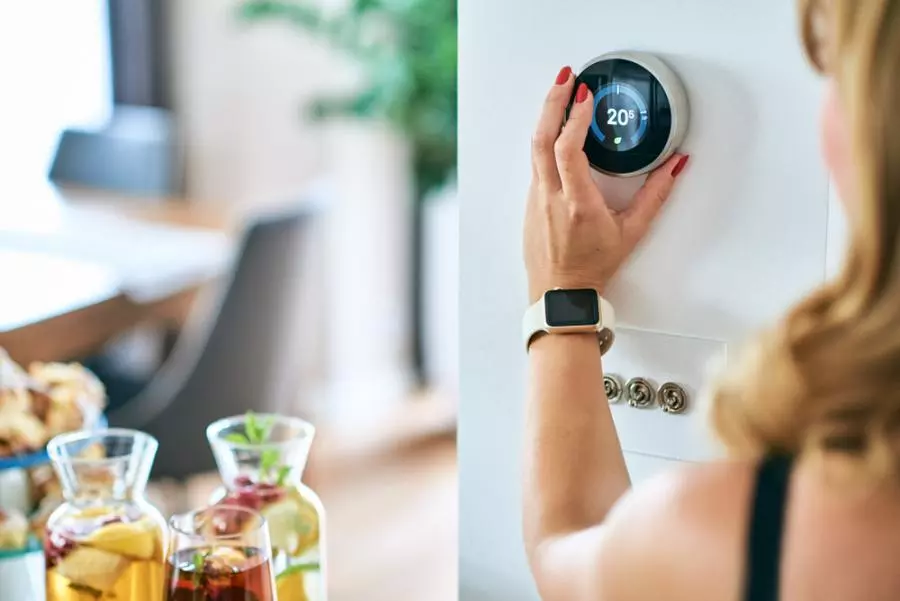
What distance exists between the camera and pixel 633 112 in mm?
930

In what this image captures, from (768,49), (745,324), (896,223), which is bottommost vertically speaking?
(745,324)

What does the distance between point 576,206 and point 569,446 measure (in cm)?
18

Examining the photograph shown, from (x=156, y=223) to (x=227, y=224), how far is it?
0.17 m

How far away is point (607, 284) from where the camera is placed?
1.00 m

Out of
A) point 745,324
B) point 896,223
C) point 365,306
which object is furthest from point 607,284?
point 365,306

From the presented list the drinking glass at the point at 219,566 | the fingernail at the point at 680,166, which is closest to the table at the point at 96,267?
the drinking glass at the point at 219,566

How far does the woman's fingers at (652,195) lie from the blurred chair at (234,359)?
4.96ft

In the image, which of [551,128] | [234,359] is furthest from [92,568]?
[234,359]

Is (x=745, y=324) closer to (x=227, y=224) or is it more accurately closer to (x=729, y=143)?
(x=729, y=143)

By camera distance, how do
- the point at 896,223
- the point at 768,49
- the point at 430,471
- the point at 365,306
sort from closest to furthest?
the point at 896,223 → the point at 768,49 → the point at 430,471 → the point at 365,306

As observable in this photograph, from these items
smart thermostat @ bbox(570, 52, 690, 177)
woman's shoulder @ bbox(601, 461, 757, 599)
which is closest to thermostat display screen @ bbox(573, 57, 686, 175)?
smart thermostat @ bbox(570, 52, 690, 177)

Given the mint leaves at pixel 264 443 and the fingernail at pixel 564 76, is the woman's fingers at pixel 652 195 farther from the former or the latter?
the mint leaves at pixel 264 443

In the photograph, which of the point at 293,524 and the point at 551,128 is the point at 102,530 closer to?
the point at 293,524

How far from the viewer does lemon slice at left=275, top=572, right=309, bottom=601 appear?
1085mm
